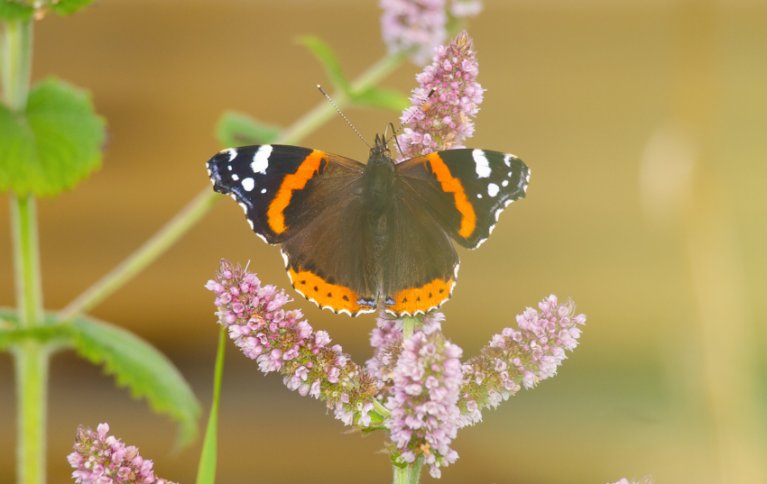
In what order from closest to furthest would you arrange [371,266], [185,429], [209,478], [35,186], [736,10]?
1. [209,478]
2. [371,266]
3. [35,186]
4. [185,429]
5. [736,10]

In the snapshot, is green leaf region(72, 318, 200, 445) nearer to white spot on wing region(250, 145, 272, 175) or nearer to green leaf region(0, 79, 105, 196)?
green leaf region(0, 79, 105, 196)

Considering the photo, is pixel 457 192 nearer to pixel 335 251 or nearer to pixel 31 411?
pixel 335 251

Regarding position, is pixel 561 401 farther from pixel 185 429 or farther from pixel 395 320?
pixel 395 320

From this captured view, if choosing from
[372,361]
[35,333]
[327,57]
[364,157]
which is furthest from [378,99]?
[364,157]

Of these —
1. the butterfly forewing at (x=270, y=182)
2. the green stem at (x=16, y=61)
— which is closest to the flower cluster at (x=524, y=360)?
the butterfly forewing at (x=270, y=182)

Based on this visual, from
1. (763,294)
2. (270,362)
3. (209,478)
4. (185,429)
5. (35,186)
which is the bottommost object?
(209,478)

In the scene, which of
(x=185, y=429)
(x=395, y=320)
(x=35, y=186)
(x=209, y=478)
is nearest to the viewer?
(x=209, y=478)

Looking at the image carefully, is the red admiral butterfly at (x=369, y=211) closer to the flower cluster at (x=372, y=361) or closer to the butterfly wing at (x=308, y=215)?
the butterfly wing at (x=308, y=215)

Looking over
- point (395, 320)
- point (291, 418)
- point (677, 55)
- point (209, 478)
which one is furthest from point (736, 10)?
point (209, 478)
